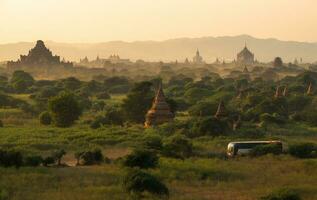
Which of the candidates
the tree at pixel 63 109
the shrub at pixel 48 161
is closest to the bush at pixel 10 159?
the shrub at pixel 48 161

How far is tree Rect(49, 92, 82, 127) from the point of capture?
3941cm

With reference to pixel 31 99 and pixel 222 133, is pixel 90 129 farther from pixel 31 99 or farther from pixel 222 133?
pixel 31 99

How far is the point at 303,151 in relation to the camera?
90.1ft

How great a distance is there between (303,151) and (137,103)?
17.3 m

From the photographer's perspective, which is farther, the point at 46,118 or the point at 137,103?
the point at 137,103

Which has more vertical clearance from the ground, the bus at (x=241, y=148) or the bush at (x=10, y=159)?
the bush at (x=10, y=159)

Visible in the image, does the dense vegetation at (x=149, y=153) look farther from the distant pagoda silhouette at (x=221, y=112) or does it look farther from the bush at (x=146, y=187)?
the distant pagoda silhouette at (x=221, y=112)

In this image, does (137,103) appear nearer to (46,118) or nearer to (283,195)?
(46,118)

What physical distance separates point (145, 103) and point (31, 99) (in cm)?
1898

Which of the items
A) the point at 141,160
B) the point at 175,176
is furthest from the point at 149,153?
the point at 175,176

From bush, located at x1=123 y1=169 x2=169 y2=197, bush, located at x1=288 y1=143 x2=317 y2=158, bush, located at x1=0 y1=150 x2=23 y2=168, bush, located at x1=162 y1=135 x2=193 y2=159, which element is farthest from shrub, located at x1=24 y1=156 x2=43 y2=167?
bush, located at x1=288 y1=143 x2=317 y2=158

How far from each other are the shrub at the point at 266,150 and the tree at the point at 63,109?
15.6 m

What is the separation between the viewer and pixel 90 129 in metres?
38.0

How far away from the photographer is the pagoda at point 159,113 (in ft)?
132
